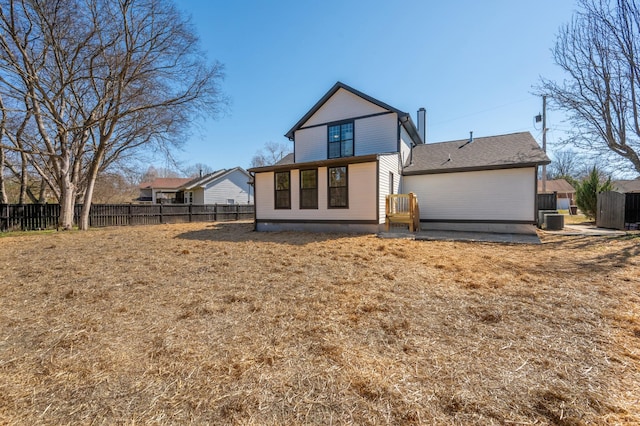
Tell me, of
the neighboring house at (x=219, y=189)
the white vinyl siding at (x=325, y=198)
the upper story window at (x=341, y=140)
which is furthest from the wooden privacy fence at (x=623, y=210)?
the neighboring house at (x=219, y=189)

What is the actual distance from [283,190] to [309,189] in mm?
1266

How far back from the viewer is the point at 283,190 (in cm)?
1185

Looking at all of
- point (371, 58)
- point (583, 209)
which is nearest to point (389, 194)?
point (371, 58)

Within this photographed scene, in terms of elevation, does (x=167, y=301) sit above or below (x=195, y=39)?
below

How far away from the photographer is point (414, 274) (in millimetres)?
4891

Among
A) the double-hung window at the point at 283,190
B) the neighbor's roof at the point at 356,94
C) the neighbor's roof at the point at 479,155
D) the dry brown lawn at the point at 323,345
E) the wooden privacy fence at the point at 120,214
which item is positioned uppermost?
the neighbor's roof at the point at 356,94

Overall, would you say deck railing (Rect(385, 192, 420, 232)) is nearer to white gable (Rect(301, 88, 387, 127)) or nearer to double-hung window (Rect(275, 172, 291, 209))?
double-hung window (Rect(275, 172, 291, 209))

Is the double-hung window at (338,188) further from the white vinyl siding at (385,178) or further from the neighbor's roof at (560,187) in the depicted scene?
the neighbor's roof at (560,187)

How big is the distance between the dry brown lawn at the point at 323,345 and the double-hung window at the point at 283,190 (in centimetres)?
648

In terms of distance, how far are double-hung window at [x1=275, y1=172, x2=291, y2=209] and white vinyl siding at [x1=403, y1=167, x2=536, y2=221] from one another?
5435mm

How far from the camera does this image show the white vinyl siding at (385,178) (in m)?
10.1

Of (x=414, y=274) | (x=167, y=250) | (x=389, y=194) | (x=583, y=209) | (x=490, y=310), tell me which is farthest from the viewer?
(x=583, y=209)

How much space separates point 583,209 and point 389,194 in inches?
547

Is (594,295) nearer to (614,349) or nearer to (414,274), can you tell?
(614,349)
